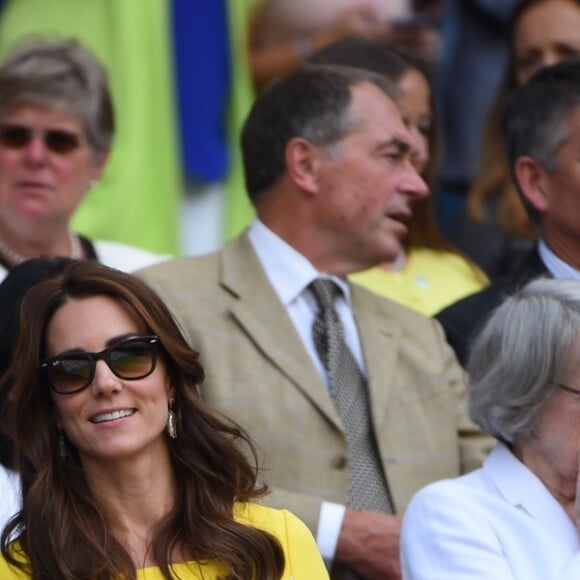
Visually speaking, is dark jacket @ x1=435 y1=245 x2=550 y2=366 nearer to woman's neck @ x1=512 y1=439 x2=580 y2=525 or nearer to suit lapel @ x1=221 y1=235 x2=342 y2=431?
suit lapel @ x1=221 y1=235 x2=342 y2=431

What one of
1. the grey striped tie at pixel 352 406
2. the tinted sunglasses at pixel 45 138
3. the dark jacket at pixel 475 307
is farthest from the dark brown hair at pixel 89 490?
the tinted sunglasses at pixel 45 138

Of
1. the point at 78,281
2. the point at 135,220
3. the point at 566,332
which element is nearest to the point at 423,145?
the point at 135,220

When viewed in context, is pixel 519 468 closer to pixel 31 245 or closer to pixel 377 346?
pixel 377 346

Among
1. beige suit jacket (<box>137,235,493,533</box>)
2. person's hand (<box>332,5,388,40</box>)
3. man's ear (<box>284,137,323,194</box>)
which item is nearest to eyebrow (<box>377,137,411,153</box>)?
man's ear (<box>284,137,323,194</box>)

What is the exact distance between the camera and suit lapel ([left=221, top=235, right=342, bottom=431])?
5621 mm

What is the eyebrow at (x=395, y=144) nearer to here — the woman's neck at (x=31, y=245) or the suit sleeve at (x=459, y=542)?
the woman's neck at (x=31, y=245)

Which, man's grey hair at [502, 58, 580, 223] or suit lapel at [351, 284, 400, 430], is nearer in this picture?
suit lapel at [351, 284, 400, 430]

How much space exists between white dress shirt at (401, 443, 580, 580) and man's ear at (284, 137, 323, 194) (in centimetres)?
147

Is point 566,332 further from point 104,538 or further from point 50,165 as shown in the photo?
point 50,165

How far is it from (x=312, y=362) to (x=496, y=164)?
1.99m

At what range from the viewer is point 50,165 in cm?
646

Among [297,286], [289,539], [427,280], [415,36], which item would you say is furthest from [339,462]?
[415,36]

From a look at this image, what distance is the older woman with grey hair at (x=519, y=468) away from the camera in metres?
4.81

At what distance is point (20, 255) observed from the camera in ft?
20.9
